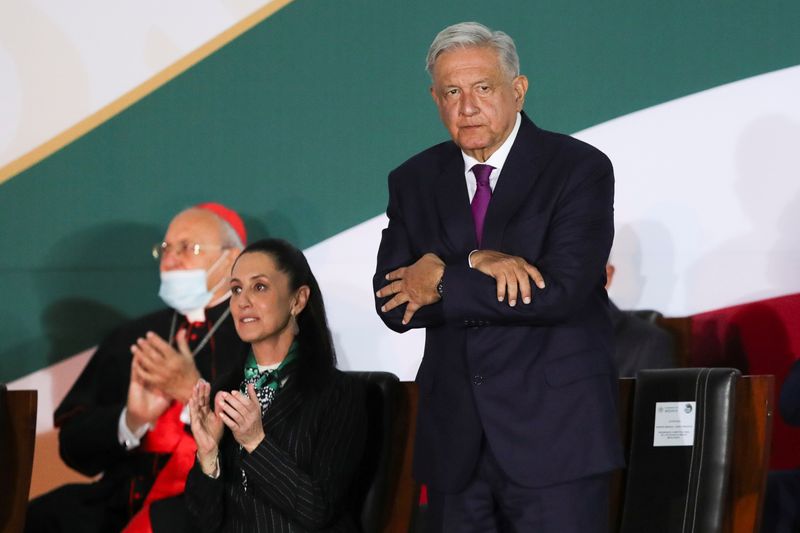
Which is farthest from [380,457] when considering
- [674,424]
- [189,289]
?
[189,289]

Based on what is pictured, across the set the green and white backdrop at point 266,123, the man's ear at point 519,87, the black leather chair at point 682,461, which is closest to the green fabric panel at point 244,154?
the green and white backdrop at point 266,123

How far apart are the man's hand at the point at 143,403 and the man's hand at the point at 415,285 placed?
1.91 meters

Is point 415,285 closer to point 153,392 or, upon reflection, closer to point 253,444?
point 253,444

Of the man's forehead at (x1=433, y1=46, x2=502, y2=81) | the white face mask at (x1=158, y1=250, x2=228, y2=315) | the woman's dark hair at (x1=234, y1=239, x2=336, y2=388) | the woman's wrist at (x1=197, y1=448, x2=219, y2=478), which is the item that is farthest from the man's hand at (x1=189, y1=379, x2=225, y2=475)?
the white face mask at (x1=158, y1=250, x2=228, y2=315)

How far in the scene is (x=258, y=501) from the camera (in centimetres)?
274

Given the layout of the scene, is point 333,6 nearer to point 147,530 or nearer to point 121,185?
point 121,185

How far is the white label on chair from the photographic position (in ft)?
9.29

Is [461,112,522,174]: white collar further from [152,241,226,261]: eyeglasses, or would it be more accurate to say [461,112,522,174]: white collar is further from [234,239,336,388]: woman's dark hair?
[152,241,226,261]: eyeglasses

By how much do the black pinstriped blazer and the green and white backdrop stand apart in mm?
1644

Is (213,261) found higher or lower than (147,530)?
higher

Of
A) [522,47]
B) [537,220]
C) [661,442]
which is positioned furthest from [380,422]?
[522,47]

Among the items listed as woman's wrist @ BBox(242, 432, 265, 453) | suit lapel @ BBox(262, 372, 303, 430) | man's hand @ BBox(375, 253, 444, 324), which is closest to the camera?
man's hand @ BBox(375, 253, 444, 324)

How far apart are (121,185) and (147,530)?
1.74 m

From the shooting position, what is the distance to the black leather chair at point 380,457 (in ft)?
9.31
